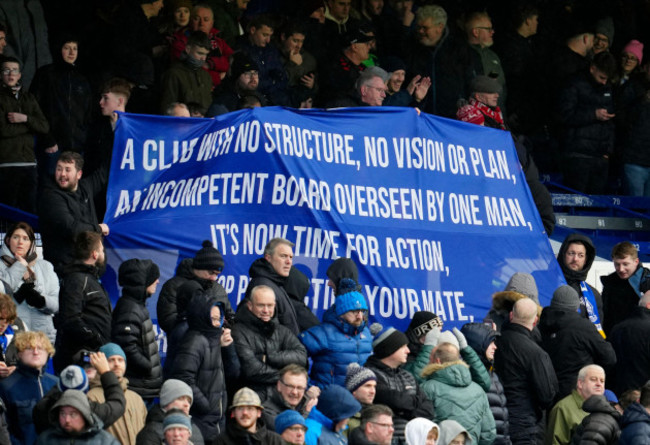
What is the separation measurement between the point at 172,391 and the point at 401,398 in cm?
169

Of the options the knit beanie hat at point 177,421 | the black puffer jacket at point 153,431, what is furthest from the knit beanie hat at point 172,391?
the knit beanie hat at point 177,421

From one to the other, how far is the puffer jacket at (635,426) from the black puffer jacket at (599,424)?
0.59 feet

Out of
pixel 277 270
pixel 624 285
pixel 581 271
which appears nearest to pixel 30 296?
pixel 277 270

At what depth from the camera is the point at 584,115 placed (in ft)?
66.2

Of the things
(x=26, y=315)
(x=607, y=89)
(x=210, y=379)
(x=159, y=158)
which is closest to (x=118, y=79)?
(x=159, y=158)

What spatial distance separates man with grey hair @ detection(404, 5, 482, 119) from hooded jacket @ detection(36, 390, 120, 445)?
31.0ft

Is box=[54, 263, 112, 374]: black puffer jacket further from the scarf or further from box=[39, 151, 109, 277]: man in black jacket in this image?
the scarf

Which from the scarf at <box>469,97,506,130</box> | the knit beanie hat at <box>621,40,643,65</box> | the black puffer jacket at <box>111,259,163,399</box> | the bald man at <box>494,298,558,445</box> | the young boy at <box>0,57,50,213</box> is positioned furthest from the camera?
the knit beanie hat at <box>621,40,643,65</box>

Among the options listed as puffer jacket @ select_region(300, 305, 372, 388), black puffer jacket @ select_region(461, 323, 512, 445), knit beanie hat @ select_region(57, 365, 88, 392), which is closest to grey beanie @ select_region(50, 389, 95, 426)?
knit beanie hat @ select_region(57, 365, 88, 392)

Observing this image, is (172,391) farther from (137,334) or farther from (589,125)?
(589,125)

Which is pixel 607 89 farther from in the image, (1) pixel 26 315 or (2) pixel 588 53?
(1) pixel 26 315

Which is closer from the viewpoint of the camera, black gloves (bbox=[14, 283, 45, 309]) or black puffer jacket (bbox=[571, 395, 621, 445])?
black puffer jacket (bbox=[571, 395, 621, 445])

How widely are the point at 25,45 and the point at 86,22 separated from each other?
772mm

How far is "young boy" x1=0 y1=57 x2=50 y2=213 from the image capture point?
15867mm
